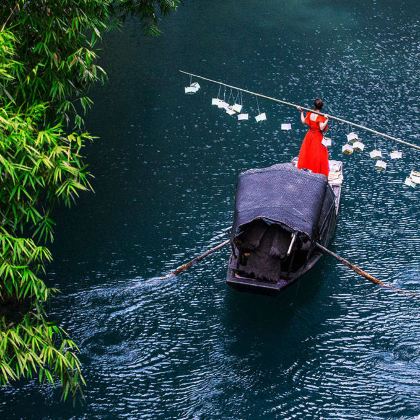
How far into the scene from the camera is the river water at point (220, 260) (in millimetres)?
10391

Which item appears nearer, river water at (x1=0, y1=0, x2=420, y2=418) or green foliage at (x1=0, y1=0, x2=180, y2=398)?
green foliage at (x1=0, y1=0, x2=180, y2=398)

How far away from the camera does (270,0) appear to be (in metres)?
25.2

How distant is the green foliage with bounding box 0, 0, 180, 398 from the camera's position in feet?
27.9

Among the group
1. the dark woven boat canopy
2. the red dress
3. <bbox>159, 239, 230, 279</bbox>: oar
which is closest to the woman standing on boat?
the red dress

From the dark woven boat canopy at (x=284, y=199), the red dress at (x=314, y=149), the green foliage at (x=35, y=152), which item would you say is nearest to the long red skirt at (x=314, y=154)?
the red dress at (x=314, y=149)

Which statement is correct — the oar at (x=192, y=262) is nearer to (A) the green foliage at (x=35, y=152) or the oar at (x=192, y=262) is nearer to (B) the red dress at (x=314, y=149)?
(A) the green foliage at (x=35, y=152)

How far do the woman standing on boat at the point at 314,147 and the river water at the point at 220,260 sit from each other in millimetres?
1237

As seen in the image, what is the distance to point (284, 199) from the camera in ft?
37.1

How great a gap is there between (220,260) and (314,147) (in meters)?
2.37

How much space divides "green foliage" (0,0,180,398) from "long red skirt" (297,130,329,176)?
12.2 ft

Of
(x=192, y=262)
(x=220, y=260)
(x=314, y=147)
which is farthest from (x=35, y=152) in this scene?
(x=314, y=147)

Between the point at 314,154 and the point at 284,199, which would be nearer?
the point at 284,199

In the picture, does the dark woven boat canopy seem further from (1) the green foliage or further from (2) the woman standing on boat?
(1) the green foliage

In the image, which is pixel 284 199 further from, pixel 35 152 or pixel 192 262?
pixel 35 152
